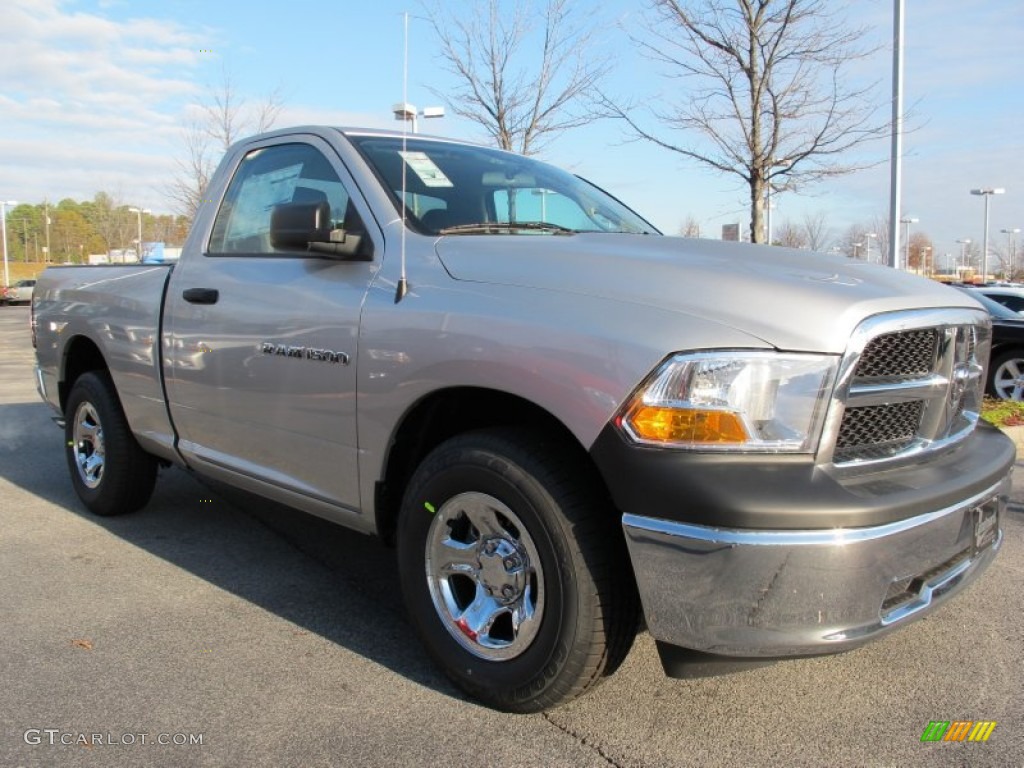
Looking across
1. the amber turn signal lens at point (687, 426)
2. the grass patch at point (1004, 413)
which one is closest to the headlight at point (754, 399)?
the amber turn signal lens at point (687, 426)

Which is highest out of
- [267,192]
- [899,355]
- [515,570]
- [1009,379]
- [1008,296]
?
[267,192]

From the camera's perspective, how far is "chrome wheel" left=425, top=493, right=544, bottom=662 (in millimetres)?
2545

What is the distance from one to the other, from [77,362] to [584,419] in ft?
13.6

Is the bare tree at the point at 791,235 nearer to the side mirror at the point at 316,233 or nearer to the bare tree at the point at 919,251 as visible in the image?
the side mirror at the point at 316,233

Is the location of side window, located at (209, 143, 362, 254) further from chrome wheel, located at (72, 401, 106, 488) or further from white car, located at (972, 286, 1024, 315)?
white car, located at (972, 286, 1024, 315)

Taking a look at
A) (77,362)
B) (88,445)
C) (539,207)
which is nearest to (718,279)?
(539,207)

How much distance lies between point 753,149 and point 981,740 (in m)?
7.94

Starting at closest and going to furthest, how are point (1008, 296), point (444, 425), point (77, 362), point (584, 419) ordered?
1. point (584, 419)
2. point (444, 425)
3. point (77, 362)
4. point (1008, 296)

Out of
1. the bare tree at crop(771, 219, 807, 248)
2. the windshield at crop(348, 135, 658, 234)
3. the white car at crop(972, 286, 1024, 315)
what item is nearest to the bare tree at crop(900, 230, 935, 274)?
the bare tree at crop(771, 219, 807, 248)

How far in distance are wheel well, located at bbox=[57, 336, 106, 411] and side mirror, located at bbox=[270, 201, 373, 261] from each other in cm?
245

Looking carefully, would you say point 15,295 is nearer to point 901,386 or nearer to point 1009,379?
point 1009,379

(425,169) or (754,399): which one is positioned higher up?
(425,169)

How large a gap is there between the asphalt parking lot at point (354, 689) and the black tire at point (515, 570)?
0.65 ft

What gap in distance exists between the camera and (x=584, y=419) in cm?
231
